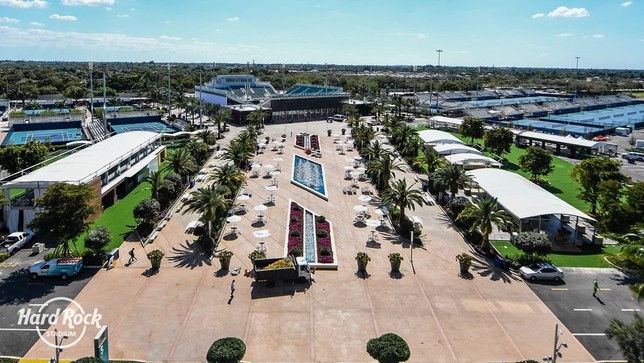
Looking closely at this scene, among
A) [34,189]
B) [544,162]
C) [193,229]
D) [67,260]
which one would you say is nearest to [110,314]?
[67,260]

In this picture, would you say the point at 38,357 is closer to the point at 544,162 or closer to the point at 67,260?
the point at 67,260

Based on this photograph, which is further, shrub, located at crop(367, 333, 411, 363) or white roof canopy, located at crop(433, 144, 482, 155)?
white roof canopy, located at crop(433, 144, 482, 155)

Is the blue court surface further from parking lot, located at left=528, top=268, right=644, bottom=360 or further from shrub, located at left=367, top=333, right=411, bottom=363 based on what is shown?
shrub, located at left=367, top=333, right=411, bottom=363

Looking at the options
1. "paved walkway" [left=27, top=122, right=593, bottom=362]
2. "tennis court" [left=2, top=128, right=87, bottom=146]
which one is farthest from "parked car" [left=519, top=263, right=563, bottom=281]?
"tennis court" [left=2, top=128, right=87, bottom=146]

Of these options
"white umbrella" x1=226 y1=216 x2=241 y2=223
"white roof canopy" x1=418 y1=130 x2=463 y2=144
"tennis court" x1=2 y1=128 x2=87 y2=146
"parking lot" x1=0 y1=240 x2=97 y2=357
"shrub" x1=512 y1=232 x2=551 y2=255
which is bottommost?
"parking lot" x1=0 y1=240 x2=97 y2=357

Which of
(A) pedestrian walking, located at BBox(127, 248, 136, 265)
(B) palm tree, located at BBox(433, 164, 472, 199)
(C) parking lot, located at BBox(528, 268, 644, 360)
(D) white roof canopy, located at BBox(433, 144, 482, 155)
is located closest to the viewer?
(C) parking lot, located at BBox(528, 268, 644, 360)

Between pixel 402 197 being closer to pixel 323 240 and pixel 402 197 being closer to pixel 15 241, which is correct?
pixel 323 240
